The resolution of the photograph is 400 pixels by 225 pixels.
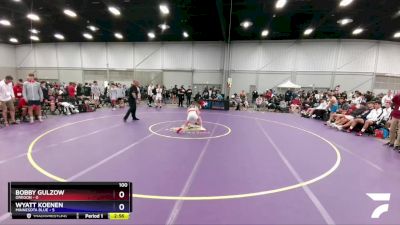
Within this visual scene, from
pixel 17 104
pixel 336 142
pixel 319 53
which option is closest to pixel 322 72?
pixel 319 53

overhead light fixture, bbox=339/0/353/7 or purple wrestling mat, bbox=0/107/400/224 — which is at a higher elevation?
overhead light fixture, bbox=339/0/353/7

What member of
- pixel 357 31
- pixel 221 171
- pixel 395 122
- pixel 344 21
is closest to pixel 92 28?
pixel 221 171

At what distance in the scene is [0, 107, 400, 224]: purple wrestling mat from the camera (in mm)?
3477

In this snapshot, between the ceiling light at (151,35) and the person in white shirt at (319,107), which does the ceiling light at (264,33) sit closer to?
the person in white shirt at (319,107)

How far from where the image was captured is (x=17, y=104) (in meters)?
10.5

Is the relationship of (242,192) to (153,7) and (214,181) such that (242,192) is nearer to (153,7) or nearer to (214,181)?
(214,181)

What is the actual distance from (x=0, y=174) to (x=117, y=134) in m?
3.87

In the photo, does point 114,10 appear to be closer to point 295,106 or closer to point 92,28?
point 92,28

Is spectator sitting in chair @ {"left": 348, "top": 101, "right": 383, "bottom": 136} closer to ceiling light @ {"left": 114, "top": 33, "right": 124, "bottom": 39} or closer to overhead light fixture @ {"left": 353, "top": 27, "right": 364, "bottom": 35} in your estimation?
overhead light fixture @ {"left": 353, "top": 27, "right": 364, "bottom": 35}

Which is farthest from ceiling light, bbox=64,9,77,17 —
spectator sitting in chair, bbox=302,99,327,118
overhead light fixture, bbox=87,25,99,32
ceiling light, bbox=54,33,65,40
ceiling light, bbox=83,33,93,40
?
spectator sitting in chair, bbox=302,99,327,118

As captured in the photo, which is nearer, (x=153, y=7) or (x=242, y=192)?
(x=242, y=192)
